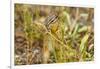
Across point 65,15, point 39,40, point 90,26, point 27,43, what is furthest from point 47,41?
point 90,26

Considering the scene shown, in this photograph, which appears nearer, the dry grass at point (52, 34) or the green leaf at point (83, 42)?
the dry grass at point (52, 34)

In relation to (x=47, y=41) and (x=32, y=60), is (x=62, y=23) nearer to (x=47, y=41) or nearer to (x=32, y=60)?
(x=47, y=41)

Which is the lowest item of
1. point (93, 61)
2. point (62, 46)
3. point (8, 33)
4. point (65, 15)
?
point (93, 61)

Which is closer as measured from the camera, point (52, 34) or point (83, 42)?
point (52, 34)

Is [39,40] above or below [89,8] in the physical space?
below

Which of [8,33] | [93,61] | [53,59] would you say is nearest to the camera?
[8,33]

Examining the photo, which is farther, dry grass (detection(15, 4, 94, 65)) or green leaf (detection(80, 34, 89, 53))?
green leaf (detection(80, 34, 89, 53))

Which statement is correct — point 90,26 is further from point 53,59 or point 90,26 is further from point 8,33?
point 8,33

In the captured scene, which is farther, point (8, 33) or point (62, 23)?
point (62, 23)

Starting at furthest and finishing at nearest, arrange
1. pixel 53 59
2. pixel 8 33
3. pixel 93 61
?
pixel 93 61 < pixel 53 59 < pixel 8 33
